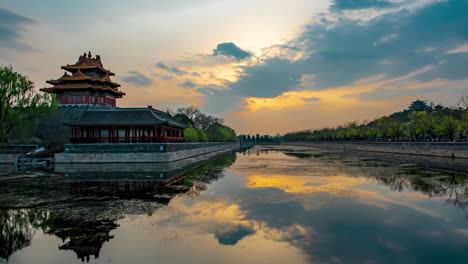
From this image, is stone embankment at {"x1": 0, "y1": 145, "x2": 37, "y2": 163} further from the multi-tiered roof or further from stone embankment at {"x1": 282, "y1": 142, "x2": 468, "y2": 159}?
stone embankment at {"x1": 282, "y1": 142, "x2": 468, "y2": 159}

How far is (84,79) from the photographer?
2060 inches

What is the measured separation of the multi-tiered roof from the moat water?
42249 mm

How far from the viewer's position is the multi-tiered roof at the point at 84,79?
5238 cm

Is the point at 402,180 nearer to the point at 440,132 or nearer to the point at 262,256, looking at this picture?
the point at 262,256

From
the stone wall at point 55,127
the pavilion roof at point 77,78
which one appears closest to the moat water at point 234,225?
the stone wall at point 55,127

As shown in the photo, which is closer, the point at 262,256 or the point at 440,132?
the point at 262,256

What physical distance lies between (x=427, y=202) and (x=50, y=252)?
14235mm

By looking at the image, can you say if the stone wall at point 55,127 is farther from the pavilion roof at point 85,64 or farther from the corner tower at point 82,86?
the pavilion roof at point 85,64

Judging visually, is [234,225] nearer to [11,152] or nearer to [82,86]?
[11,152]

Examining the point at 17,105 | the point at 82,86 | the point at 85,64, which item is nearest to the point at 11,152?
the point at 17,105

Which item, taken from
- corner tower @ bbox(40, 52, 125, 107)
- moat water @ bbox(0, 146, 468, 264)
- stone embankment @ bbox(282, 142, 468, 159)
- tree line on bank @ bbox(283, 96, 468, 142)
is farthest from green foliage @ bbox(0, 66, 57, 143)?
tree line on bank @ bbox(283, 96, 468, 142)

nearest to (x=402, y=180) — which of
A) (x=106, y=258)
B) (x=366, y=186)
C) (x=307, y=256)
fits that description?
(x=366, y=186)

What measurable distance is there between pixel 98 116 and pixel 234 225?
35.0 meters

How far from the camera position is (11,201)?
41.0ft
